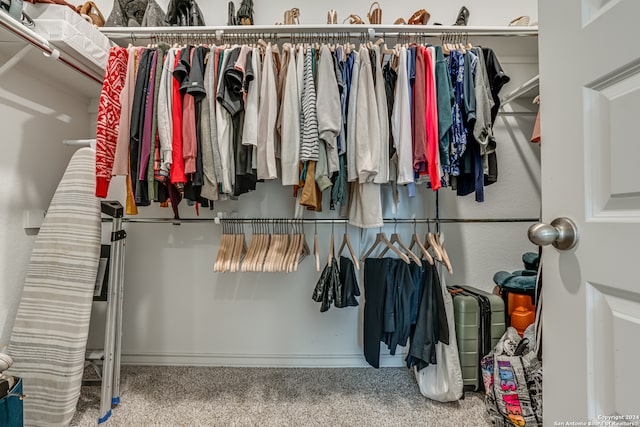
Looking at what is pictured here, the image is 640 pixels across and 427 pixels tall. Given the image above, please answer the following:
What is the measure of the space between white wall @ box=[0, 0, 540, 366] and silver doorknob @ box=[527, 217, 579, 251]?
1.37 m

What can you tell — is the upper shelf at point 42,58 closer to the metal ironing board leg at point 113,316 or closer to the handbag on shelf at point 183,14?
the handbag on shelf at point 183,14

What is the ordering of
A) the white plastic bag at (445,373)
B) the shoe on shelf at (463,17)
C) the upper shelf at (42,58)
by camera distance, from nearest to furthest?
the upper shelf at (42,58) < the white plastic bag at (445,373) < the shoe on shelf at (463,17)

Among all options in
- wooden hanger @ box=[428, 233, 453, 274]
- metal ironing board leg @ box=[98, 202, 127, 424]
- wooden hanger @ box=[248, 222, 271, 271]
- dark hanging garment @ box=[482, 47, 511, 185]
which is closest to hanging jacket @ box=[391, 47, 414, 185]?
dark hanging garment @ box=[482, 47, 511, 185]

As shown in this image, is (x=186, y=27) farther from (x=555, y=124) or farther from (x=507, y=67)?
(x=507, y=67)

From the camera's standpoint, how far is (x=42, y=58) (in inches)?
59.9

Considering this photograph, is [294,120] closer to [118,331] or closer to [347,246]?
[347,246]

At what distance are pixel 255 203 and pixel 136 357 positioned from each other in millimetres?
1266

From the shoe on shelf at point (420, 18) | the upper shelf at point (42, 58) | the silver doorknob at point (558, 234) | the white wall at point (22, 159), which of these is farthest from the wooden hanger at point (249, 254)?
the shoe on shelf at point (420, 18)

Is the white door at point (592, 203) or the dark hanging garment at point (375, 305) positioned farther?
the dark hanging garment at point (375, 305)

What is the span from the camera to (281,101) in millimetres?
1385

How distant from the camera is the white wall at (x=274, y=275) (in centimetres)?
192

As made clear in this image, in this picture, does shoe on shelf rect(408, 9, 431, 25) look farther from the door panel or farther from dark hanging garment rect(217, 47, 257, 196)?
the door panel

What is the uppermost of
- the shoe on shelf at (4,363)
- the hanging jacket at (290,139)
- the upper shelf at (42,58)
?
the upper shelf at (42,58)

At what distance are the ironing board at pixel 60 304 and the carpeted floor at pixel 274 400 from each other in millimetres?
244
